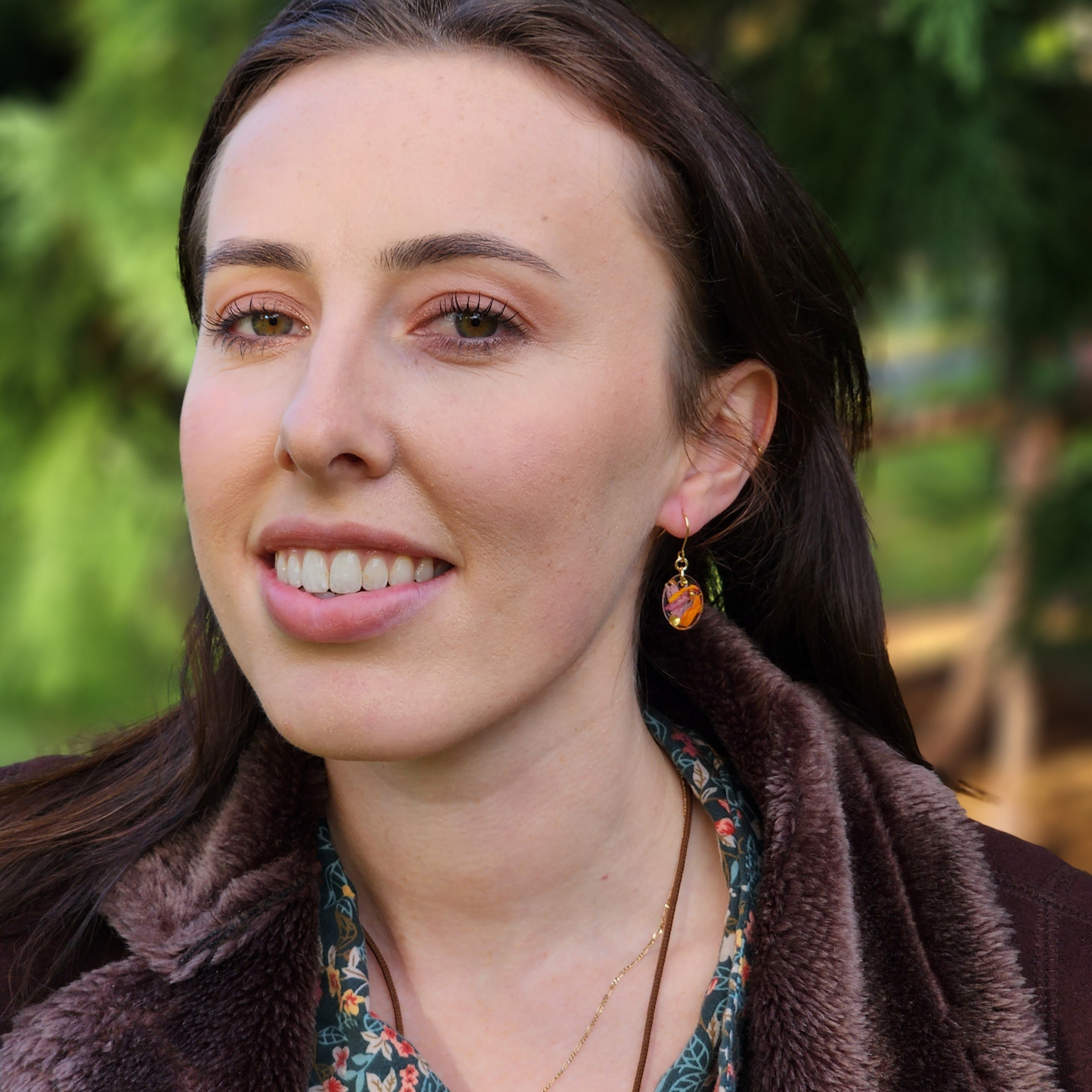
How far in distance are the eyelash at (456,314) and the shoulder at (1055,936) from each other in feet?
2.85

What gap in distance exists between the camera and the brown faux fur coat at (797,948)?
1.41 meters

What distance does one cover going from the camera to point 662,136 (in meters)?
1.58

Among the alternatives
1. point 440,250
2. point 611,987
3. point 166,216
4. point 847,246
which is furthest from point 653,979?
point 166,216

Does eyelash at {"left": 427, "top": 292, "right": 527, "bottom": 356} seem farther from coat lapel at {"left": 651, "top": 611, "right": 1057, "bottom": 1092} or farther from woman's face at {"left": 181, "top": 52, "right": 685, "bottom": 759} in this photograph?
coat lapel at {"left": 651, "top": 611, "right": 1057, "bottom": 1092}

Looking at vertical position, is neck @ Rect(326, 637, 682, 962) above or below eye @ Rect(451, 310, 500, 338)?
below

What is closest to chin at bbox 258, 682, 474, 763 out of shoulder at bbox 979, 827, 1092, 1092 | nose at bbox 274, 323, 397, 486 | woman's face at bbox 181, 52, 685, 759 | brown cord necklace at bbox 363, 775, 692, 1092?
woman's face at bbox 181, 52, 685, 759

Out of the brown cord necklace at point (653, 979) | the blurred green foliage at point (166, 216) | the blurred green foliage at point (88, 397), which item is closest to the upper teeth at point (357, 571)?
the brown cord necklace at point (653, 979)

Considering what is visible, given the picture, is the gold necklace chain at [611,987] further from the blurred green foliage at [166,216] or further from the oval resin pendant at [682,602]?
the blurred green foliage at [166,216]

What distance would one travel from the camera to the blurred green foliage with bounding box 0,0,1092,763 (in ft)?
9.41

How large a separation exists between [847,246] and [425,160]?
1613 mm

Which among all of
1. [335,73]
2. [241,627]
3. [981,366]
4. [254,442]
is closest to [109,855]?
[241,627]

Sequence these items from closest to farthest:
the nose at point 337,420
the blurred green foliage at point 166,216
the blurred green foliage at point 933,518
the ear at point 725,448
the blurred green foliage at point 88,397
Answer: the nose at point 337,420 < the ear at point 725,448 < the blurred green foliage at point 166,216 < the blurred green foliage at point 88,397 < the blurred green foliage at point 933,518

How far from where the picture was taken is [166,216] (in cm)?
350

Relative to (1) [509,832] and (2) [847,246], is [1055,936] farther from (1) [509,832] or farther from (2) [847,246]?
(2) [847,246]
